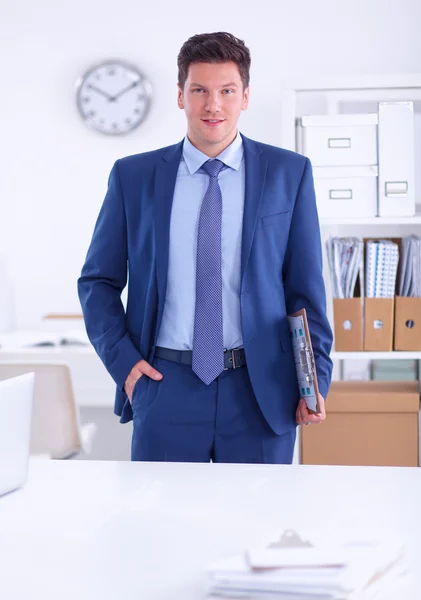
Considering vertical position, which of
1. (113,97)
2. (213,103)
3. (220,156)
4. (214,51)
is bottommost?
(220,156)

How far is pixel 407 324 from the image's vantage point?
117 inches

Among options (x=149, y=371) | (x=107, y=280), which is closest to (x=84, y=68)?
(x=107, y=280)

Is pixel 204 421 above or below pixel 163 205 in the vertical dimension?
below

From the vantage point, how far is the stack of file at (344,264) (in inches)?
114

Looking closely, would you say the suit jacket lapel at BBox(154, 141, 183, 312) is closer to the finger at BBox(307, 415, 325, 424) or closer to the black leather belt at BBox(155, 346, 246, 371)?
the black leather belt at BBox(155, 346, 246, 371)

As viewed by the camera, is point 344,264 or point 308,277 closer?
point 308,277

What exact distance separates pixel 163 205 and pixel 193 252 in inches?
5.3

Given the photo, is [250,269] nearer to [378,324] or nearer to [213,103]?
[213,103]

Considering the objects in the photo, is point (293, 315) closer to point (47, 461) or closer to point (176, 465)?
point (176, 465)

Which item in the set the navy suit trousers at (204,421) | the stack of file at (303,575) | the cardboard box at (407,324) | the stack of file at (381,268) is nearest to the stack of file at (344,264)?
the stack of file at (381,268)

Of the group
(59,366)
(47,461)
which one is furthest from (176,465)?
(59,366)

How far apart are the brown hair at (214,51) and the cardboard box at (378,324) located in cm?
132

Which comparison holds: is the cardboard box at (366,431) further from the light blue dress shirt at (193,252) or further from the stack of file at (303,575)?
the stack of file at (303,575)

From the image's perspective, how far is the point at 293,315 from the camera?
178 cm
